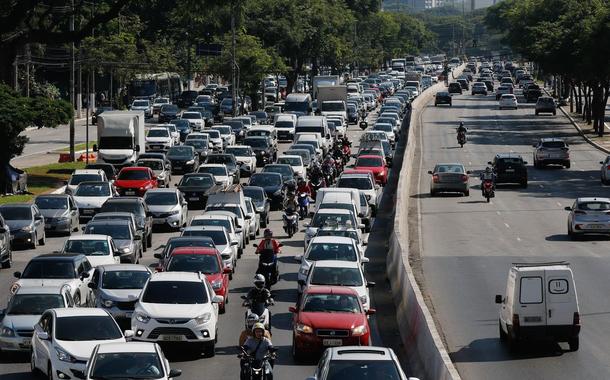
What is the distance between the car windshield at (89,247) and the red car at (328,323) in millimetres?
10356

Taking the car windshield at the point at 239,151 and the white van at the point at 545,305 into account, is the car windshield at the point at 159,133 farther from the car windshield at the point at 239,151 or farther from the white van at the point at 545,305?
the white van at the point at 545,305

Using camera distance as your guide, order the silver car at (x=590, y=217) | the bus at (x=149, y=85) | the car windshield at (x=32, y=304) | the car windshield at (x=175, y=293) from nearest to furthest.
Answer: the car windshield at (x=32, y=304) < the car windshield at (x=175, y=293) < the silver car at (x=590, y=217) < the bus at (x=149, y=85)

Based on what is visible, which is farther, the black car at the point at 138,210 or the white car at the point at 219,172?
the white car at the point at 219,172

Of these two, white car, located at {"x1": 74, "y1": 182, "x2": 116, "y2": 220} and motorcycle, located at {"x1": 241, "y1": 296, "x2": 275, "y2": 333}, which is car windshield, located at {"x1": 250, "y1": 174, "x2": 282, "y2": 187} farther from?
motorcycle, located at {"x1": 241, "y1": 296, "x2": 275, "y2": 333}

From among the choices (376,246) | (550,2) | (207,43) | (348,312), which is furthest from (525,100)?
(348,312)

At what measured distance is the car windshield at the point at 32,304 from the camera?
87.7ft

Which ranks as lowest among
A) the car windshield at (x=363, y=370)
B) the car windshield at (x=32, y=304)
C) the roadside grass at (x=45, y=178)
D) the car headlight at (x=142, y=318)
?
the roadside grass at (x=45, y=178)

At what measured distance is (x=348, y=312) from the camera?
26578 mm

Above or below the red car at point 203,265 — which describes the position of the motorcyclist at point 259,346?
above

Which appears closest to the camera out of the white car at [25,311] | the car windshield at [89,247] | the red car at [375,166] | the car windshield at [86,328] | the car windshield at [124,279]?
the car windshield at [86,328]

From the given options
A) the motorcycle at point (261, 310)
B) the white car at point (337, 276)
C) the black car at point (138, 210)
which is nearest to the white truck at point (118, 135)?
the black car at point (138, 210)

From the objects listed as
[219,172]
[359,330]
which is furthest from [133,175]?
[359,330]

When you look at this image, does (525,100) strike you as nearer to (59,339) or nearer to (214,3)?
(214,3)

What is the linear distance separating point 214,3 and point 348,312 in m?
35.4
